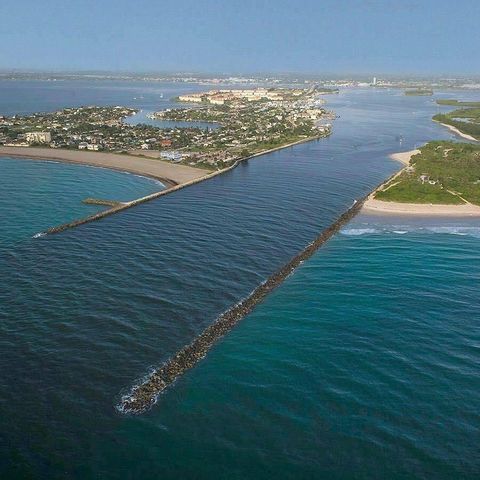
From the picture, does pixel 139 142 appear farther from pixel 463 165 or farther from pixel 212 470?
pixel 212 470

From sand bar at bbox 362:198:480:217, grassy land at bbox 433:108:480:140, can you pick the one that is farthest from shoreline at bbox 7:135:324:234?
grassy land at bbox 433:108:480:140

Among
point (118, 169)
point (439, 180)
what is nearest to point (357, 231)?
point (439, 180)

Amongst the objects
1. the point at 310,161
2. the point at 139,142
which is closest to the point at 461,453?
the point at 310,161

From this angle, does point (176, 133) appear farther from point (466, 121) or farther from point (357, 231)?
point (466, 121)

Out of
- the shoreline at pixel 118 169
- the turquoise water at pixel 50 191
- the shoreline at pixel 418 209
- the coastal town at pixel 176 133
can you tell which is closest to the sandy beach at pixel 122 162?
the shoreline at pixel 118 169

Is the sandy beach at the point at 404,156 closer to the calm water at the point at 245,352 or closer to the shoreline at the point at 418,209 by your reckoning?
the shoreline at the point at 418,209

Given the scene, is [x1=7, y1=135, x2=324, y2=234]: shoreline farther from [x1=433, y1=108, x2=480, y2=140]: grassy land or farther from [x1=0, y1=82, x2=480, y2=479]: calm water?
[x1=433, y1=108, x2=480, y2=140]: grassy land

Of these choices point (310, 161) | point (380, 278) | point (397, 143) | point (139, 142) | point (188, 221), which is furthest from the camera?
point (397, 143)
